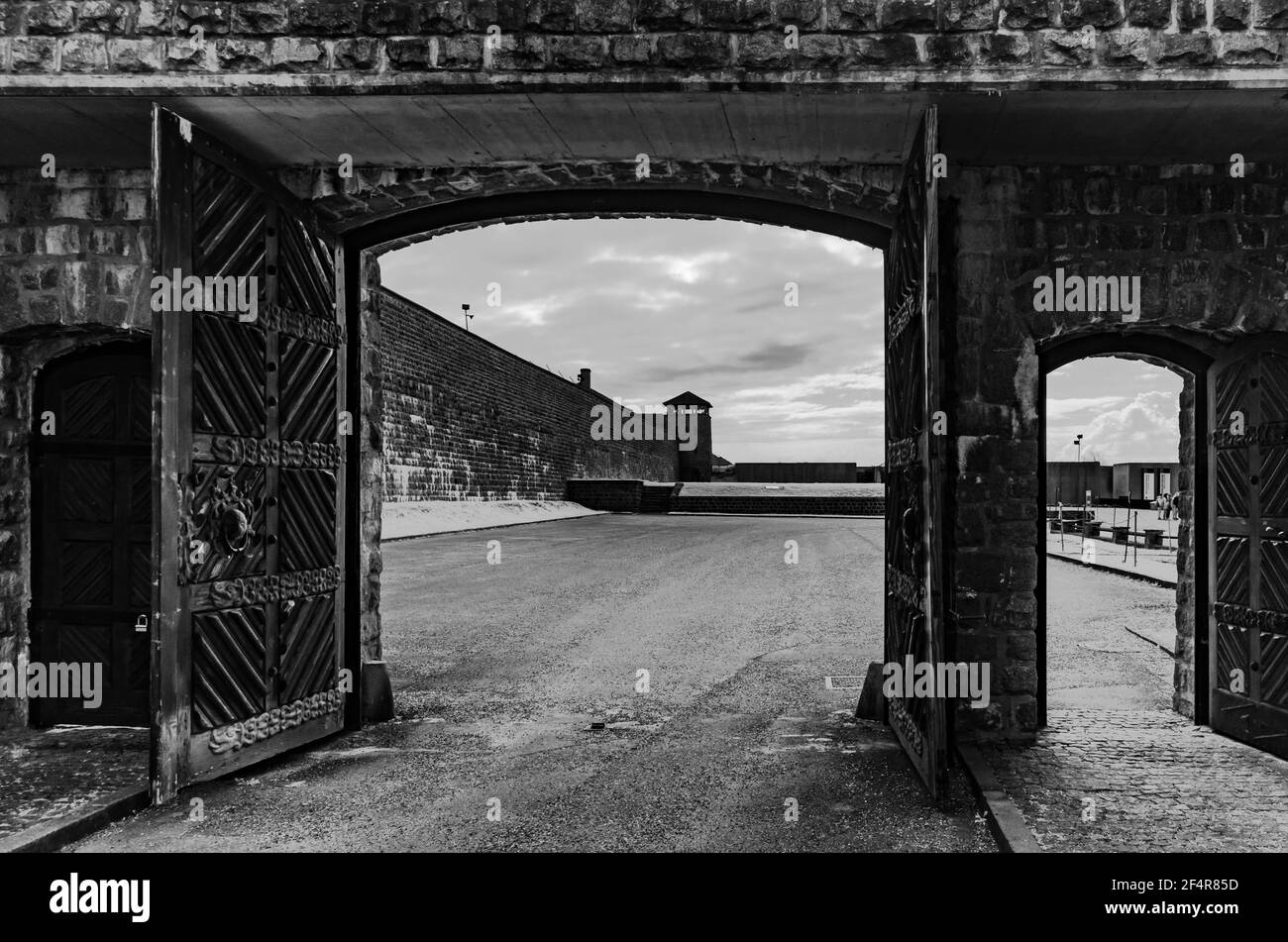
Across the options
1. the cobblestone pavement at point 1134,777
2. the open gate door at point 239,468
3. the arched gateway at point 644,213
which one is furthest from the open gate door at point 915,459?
the open gate door at point 239,468

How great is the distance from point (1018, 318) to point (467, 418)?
2364 centimetres

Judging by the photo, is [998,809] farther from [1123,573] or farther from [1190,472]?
[1123,573]

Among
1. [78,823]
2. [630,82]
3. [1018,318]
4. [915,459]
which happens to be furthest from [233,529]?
[1018,318]

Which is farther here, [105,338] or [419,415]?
[419,415]

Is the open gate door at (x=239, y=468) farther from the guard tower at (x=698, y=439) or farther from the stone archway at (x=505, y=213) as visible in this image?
the guard tower at (x=698, y=439)

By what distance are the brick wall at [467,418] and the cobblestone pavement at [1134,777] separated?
18.4 meters

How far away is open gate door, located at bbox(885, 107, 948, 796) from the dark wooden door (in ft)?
15.9

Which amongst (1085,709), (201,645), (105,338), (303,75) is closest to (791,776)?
(1085,709)

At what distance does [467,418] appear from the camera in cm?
2680

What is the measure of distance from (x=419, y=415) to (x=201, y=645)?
20128mm

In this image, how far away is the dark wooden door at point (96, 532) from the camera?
509cm

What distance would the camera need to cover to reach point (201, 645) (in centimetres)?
402

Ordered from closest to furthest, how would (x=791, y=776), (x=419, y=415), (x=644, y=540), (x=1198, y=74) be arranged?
(x=1198, y=74)
(x=791, y=776)
(x=644, y=540)
(x=419, y=415)

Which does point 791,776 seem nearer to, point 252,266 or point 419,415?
point 252,266
